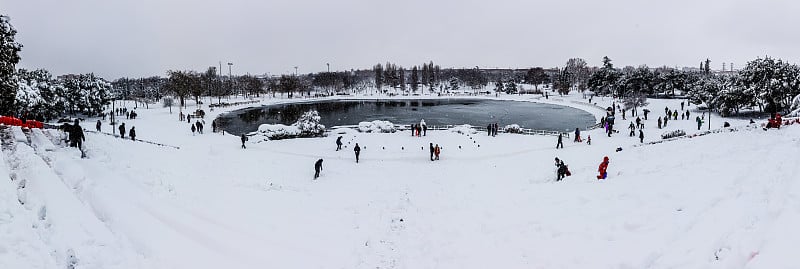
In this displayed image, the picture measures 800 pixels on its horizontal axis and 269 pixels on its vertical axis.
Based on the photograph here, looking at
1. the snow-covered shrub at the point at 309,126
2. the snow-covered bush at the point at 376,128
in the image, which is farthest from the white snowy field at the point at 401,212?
the snow-covered bush at the point at 376,128

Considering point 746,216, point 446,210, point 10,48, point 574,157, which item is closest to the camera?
point 746,216

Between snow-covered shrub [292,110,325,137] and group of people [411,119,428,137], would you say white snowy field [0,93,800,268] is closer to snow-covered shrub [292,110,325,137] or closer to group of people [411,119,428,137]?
group of people [411,119,428,137]

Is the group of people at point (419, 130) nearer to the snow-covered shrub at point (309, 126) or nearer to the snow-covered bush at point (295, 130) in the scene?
the snow-covered bush at point (295, 130)

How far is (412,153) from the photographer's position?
942 inches

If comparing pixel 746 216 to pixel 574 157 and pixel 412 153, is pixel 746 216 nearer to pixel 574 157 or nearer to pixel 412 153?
pixel 574 157

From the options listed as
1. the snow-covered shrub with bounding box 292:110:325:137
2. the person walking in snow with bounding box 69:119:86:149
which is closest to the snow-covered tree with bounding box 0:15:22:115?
the person walking in snow with bounding box 69:119:86:149

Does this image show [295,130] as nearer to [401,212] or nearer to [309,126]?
[309,126]

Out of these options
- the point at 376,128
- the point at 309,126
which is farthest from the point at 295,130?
the point at 376,128

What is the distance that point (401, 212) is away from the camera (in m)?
13.4

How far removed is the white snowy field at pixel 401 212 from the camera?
7539mm

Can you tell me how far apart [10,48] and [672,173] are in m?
26.5

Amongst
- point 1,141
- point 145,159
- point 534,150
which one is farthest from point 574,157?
point 1,141

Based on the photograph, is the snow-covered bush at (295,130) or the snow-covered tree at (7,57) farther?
the snow-covered bush at (295,130)

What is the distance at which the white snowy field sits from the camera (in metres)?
7.54
